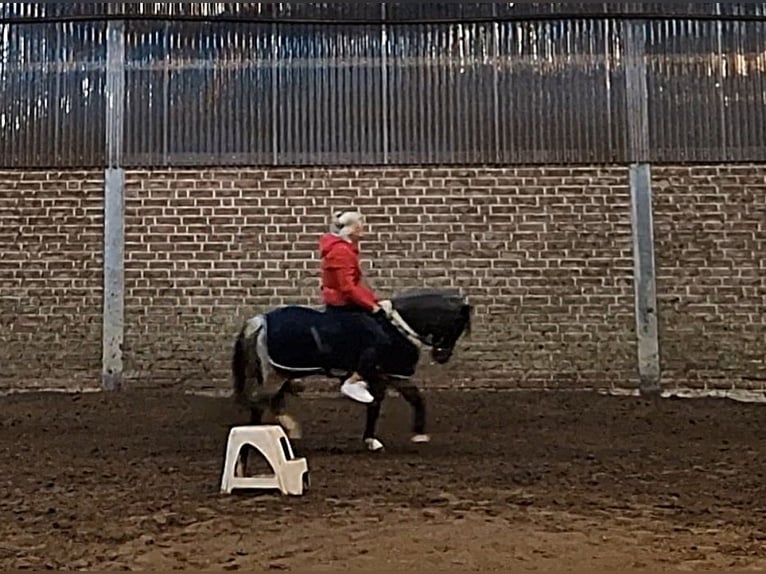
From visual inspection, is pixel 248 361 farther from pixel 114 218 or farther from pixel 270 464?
pixel 114 218

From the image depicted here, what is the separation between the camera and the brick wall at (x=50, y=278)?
1022cm

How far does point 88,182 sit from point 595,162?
5.31m

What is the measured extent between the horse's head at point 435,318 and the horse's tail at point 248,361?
38.2 inches

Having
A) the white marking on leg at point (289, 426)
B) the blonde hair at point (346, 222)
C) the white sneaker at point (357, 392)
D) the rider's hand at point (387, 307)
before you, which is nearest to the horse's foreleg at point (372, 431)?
the white sneaker at point (357, 392)

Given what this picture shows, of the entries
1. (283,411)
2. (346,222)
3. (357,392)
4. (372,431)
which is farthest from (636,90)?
(283,411)

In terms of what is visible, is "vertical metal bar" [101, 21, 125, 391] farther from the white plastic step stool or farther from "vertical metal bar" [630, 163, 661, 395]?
"vertical metal bar" [630, 163, 661, 395]

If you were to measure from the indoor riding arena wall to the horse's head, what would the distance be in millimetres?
3479

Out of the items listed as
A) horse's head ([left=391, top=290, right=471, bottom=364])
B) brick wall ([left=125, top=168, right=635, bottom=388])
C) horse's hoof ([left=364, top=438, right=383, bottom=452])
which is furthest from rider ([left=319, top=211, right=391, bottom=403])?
brick wall ([left=125, top=168, right=635, bottom=388])

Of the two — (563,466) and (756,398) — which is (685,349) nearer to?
(756,398)

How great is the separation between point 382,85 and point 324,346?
4.56 meters

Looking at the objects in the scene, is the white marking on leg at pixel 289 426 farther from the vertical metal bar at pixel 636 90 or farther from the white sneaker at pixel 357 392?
the vertical metal bar at pixel 636 90

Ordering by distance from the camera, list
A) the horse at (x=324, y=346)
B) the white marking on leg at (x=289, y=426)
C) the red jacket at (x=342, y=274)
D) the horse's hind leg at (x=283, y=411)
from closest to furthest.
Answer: the red jacket at (x=342, y=274) → the horse at (x=324, y=346) → the horse's hind leg at (x=283, y=411) → the white marking on leg at (x=289, y=426)

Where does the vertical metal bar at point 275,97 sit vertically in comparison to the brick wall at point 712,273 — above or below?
above

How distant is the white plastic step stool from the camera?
211 inches
